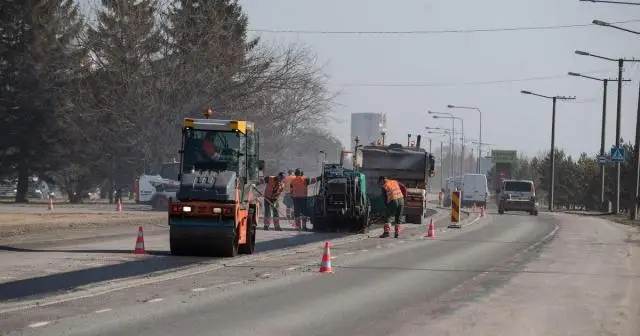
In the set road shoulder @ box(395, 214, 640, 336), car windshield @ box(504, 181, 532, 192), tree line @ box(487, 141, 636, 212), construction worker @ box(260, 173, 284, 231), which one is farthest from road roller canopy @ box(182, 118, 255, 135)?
tree line @ box(487, 141, 636, 212)

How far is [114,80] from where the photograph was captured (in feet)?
179

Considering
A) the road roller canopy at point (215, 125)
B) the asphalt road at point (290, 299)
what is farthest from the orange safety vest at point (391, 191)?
the road roller canopy at point (215, 125)

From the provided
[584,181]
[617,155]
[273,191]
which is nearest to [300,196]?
[273,191]

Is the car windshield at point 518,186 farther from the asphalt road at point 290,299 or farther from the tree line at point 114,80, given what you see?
the asphalt road at point 290,299

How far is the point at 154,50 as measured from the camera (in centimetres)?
5544

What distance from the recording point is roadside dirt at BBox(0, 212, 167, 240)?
1130 inches

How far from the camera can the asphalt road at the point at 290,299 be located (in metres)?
11.9

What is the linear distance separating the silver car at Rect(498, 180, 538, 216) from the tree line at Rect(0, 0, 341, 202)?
13.5 meters

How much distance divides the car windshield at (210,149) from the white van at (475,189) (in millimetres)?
54186

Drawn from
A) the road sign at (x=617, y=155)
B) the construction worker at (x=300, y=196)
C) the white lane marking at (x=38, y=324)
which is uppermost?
the road sign at (x=617, y=155)

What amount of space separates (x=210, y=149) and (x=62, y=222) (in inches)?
445

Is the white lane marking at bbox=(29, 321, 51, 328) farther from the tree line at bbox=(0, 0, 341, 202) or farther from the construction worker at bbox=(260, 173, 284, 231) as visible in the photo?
the tree line at bbox=(0, 0, 341, 202)

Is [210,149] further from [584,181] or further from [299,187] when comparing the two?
[584,181]

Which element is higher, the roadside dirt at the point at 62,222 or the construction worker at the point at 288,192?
the construction worker at the point at 288,192
